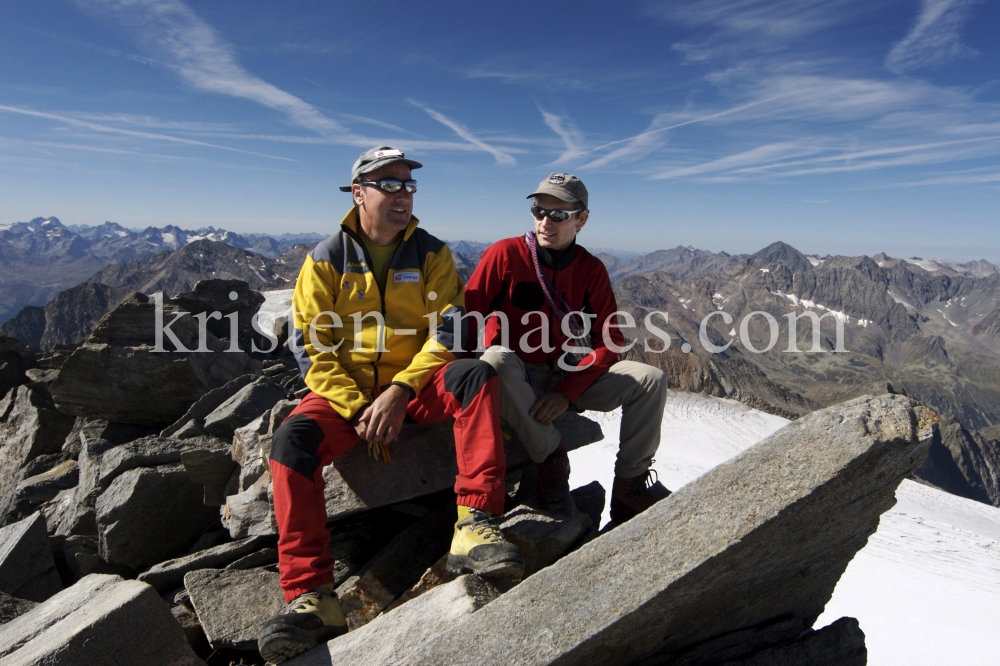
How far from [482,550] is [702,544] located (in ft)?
5.60

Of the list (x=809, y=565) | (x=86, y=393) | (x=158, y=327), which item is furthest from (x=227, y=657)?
(x=158, y=327)

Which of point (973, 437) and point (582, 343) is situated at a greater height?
point (582, 343)

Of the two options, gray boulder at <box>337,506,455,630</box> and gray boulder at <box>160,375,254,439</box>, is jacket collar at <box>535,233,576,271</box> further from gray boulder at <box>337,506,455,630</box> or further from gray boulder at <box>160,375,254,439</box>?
gray boulder at <box>160,375,254,439</box>

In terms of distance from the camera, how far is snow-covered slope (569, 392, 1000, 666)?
13.3m

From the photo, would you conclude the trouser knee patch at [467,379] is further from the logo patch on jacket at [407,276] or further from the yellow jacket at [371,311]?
the logo patch on jacket at [407,276]

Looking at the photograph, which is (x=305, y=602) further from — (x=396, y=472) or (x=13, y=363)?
(x=13, y=363)

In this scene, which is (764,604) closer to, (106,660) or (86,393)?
(106,660)

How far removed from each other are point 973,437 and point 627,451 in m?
218

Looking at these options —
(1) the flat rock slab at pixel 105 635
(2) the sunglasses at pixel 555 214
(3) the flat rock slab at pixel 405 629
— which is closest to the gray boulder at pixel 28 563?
(1) the flat rock slab at pixel 105 635

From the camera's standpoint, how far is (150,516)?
7023 millimetres

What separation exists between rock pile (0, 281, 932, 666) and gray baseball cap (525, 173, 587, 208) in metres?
3.10

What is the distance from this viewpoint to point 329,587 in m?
4.27

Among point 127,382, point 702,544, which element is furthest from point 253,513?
point 127,382

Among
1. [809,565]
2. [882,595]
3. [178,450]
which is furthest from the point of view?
[882,595]
